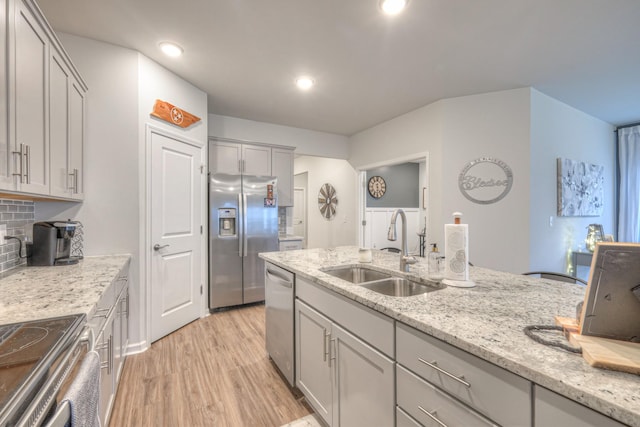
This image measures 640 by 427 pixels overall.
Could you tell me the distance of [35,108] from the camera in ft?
4.69

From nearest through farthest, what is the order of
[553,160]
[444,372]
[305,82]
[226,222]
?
1. [444,372]
2. [305,82]
3. [553,160]
4. [226,222]

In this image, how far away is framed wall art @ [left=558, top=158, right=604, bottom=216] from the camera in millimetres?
3377

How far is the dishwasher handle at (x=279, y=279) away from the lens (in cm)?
188

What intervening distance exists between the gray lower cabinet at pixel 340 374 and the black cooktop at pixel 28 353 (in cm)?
105

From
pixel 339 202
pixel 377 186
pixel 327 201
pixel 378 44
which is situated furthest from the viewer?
pixel 377 186

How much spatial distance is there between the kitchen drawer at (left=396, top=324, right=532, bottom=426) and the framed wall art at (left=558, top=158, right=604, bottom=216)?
139 inches

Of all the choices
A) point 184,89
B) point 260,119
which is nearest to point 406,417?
point 184,89

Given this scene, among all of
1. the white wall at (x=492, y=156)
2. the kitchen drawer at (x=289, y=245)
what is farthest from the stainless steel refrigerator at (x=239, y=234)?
the white wall at (x=492, y=156)

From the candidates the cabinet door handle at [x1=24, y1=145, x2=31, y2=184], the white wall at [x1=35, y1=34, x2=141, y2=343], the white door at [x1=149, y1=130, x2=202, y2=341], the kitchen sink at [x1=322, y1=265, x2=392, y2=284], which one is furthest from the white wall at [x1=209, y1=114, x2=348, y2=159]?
the kitchen sink at [x1=322, y1=265, x2=392, y2=284]

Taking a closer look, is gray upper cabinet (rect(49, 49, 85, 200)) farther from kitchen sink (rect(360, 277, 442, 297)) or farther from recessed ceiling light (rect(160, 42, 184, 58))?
kitchen sink (rect(360, 277, 442, 297))

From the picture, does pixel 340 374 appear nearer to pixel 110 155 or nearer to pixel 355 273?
pixel 355 273

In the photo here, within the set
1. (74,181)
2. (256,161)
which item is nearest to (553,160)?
(256,161)

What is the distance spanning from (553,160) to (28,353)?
4525mm

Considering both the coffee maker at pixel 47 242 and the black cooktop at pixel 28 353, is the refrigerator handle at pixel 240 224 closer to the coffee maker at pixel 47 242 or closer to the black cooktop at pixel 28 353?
the coffee maker at pixel 47 242
